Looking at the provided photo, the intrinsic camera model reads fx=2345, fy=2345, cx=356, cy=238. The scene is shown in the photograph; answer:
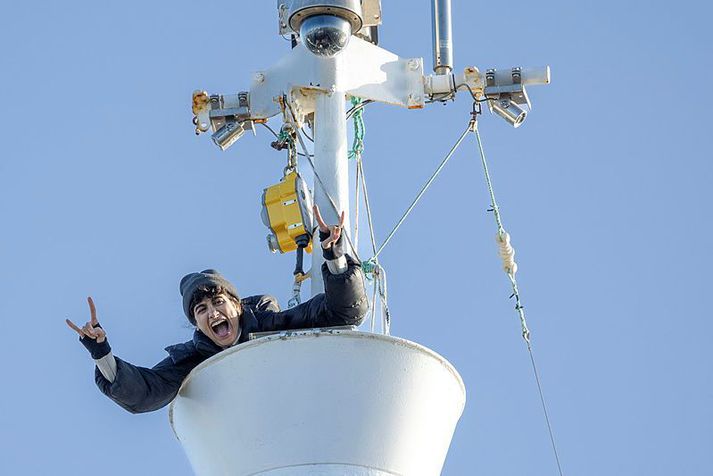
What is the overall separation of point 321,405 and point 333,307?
0.83 meters

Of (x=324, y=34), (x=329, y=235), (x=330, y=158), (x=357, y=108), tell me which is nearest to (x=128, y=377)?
(x=329, y=235)

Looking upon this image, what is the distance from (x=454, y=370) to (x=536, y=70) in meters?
4.30

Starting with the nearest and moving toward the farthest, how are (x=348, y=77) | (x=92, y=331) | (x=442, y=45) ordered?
(x=92, y=331) < (x=348, y=77) < (x=442, y=45)

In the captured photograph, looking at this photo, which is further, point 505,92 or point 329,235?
point 505,92

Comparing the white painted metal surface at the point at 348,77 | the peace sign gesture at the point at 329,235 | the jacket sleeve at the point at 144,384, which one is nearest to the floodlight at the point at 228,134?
the white painted metal surface at the point at 348,77

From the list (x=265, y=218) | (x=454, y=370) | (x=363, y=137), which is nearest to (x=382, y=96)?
(x=363, y=137)

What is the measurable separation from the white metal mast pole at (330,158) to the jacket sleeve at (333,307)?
1303mm

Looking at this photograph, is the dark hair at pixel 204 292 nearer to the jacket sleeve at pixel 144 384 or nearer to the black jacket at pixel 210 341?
the black jacket at pixel 210 341

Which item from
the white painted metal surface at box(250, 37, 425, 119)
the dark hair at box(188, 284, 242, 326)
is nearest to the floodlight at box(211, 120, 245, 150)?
the white painted metal surface at box(250, 37, 425, 119)

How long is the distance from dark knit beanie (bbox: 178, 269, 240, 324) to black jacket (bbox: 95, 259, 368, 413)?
182 mm

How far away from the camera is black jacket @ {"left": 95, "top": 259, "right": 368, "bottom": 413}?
17297 mm

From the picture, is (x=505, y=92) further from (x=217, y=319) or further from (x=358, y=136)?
(x=217, y=319)

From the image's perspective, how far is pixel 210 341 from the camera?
17.9 metres

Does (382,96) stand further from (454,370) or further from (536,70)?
(454,370)
